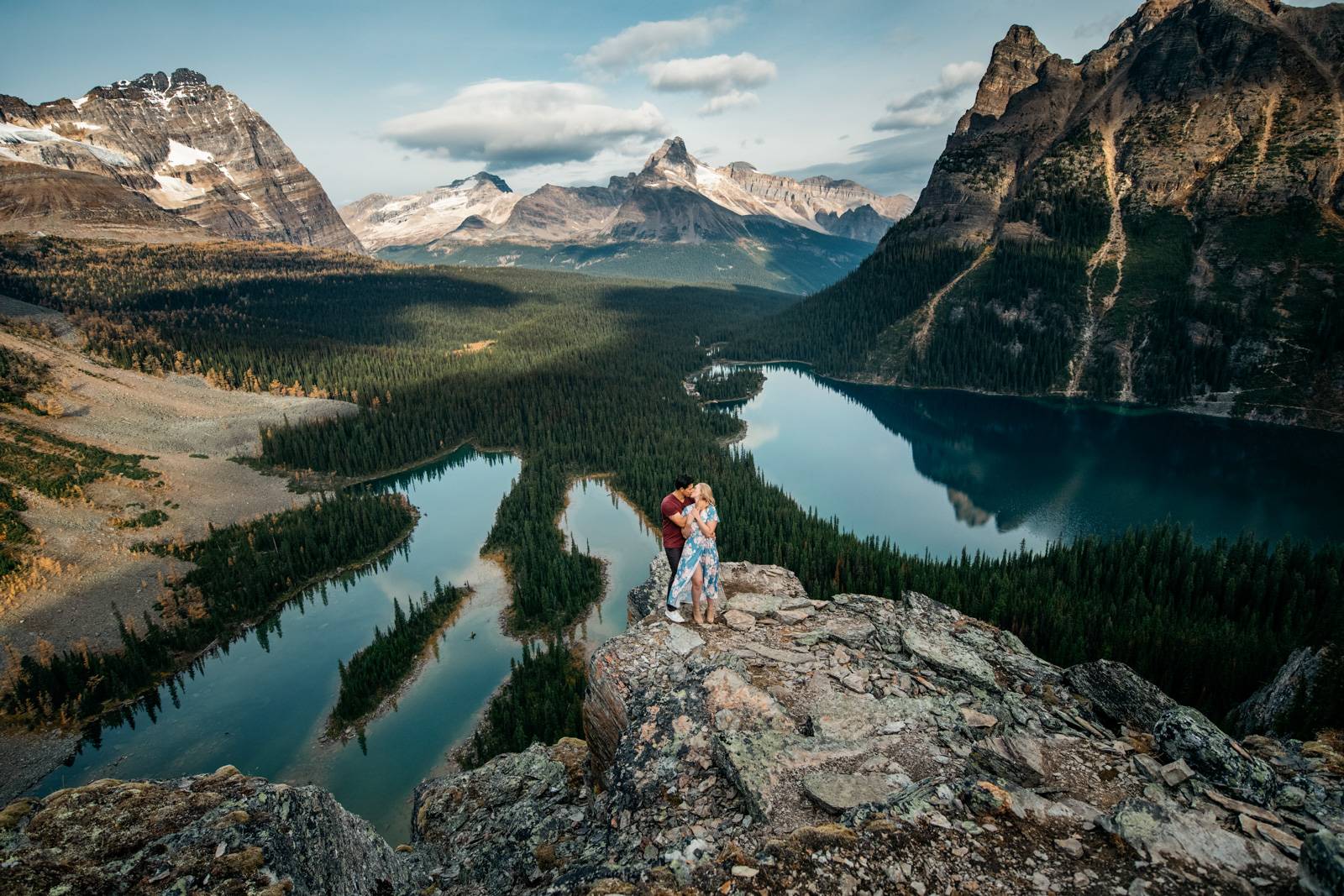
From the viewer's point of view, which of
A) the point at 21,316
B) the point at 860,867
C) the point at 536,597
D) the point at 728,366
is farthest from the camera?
the point at 728,366

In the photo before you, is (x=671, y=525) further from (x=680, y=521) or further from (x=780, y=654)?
(x=780, y=654)

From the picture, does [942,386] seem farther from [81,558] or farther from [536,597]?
[81,558]

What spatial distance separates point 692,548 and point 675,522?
1.08 m

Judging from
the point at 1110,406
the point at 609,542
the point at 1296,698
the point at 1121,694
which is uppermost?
the point at 1121,694

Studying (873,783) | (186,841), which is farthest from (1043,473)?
(186,841)

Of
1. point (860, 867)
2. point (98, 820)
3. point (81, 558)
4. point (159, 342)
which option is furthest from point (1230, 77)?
point (159, 342)

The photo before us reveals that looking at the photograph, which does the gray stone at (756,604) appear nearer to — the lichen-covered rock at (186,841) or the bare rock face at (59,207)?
the lichen-covered rock at (186,841)

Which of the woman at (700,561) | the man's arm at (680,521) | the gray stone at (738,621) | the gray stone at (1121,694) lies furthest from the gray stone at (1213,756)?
the man's arm at (680,521)

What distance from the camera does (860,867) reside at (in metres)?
9.28

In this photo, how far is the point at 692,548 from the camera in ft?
56.5

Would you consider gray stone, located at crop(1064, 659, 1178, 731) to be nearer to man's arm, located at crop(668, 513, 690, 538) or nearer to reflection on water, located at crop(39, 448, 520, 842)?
man's arm, located at crop(668, 513, 690, 538)

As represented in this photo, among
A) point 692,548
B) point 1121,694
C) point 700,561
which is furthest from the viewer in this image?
point 700,561

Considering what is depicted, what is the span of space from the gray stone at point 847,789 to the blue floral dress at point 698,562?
6.35m

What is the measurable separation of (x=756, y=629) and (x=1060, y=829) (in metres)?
9.43
